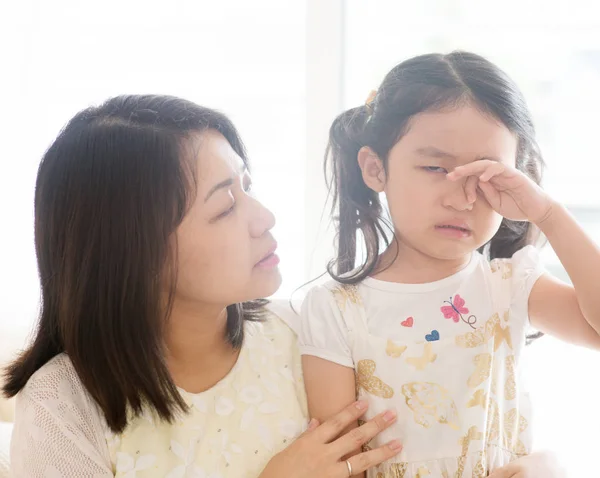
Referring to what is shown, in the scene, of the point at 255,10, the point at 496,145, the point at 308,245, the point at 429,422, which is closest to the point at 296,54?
the point at 255,10

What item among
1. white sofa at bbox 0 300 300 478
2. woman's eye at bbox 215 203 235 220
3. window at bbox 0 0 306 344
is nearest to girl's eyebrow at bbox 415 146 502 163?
woman's eye at bbox 215 203 235 220

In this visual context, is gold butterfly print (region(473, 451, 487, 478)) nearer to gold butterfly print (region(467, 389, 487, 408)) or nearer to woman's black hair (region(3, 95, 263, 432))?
gold butterfly print (region(467, 389, 487, 408))

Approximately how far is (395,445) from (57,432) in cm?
58

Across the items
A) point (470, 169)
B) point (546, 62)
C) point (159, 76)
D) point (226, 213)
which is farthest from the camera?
point (159, 76)

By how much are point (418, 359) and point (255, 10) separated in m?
1.52

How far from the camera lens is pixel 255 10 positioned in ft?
7.95

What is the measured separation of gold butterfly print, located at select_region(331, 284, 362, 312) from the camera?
54.0 inches

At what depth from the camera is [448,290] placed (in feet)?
4.48

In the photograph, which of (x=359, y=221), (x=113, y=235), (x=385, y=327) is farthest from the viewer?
(x=359, y=221)

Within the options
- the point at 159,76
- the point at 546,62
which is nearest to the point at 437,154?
the point at 546,62

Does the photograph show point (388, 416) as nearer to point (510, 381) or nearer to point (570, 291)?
point (510, 381)

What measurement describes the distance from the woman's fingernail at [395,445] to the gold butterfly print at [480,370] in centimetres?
17

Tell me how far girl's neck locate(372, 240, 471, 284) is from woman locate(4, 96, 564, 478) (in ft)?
0.78

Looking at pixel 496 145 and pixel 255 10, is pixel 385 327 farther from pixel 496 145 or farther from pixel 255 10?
pixel 255 10
